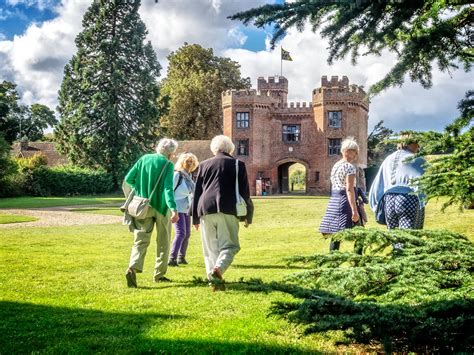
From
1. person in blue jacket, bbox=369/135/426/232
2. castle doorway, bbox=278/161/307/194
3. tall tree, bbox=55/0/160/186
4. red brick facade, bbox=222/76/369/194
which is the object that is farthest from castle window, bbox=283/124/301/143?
person in blue jacket, bbox=369/135/426/232

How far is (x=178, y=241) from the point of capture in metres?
8.55

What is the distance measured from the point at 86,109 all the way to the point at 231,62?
20126mm

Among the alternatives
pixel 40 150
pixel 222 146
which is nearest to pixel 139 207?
pixel 222 146

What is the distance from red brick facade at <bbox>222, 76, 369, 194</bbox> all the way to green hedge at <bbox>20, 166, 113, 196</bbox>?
1247 centimetres

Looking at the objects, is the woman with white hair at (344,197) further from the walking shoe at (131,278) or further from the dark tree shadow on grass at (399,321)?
the dark tree shadow on grass at (399,321)

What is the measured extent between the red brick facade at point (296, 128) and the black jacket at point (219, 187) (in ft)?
126

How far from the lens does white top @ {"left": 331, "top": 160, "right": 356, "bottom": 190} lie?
23.9ft

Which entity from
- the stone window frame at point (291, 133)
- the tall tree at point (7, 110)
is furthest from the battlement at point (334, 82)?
the tall tree at point (7, 110)

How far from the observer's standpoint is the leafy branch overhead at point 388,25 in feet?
12.2

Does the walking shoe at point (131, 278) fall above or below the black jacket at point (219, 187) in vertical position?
below

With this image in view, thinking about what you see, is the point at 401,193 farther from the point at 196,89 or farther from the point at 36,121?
the point at 36,121

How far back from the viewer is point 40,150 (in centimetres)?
6388

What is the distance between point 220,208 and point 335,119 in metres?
41.0

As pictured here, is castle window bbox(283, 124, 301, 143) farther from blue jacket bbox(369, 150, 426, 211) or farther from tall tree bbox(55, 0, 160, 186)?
blue jacket bbox(369, 150, 426, 211)
